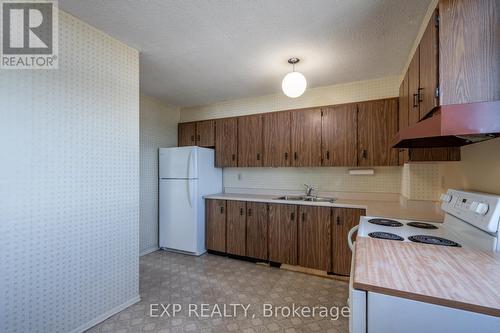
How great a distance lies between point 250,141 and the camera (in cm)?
355

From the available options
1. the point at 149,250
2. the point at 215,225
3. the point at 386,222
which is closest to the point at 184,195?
the point at 215,225

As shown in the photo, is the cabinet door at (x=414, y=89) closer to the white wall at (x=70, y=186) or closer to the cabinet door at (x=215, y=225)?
the white wall at (x=70, y=186)

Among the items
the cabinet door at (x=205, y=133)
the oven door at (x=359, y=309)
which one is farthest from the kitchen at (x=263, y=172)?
the cabinet door at (x=205, y=133)

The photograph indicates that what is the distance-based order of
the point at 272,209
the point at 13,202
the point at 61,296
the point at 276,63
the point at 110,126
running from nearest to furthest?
1. the point at 13,202
2. the point at 61,296
3. the point at 110,126
4. the point at 276,63
5. the point at 272,209

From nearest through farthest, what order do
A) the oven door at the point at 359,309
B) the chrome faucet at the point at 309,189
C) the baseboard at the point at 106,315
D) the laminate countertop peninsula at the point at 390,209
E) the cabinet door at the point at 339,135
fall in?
the oven door at the point at 359,309, the baseboard at the point at 106,315, the laminate countertop peninsula at the point at 390,209, the cabinet door at the point at 339,135, the chrome faucet at the point at 309,189

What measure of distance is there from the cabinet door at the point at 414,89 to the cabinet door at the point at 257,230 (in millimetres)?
1974

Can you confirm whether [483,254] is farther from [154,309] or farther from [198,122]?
[198,122]

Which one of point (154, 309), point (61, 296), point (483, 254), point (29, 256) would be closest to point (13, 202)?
point (29, 256)

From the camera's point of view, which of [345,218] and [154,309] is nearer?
[154,309]

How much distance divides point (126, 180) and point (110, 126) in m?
0.51

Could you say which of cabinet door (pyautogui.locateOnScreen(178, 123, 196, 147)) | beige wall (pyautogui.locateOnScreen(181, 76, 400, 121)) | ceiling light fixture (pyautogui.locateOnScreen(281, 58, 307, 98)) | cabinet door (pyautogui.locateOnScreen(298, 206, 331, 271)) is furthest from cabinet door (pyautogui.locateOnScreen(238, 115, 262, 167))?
ceiling light fixture (pyautogui.locateOnScreen(281, 58, 307, 98))

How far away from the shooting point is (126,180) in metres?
2.21

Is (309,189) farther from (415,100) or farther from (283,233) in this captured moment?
(415,100)

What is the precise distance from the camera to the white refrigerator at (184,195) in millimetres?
3451
